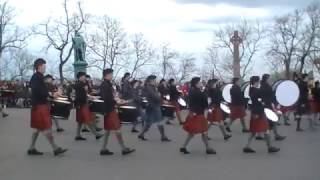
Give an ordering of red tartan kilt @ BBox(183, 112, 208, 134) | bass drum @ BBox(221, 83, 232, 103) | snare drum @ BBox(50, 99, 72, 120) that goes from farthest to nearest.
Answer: bass drum @ BBox(221, 83, 232, 103) < snare drum @ BBox(50, 99, 72, 120) < red tartan kilt @ BBox(183, 112, 208, 134)

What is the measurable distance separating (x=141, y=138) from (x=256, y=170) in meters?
5.91

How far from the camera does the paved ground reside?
946 centimetres

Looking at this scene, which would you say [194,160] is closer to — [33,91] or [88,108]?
[33,91]

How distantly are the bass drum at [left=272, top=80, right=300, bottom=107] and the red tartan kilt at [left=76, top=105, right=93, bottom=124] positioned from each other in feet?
20.2

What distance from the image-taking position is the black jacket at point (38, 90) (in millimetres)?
11367

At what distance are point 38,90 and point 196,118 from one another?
11.5 feet

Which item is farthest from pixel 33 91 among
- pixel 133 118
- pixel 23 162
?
pixel 133 118

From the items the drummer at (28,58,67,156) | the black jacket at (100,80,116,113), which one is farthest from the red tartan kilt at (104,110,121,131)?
the drummer at (28,58,67,156)

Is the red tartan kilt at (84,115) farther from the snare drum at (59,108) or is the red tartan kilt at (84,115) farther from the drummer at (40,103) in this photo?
the drummer at (40,103)

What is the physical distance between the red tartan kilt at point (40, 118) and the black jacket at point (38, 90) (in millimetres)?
128

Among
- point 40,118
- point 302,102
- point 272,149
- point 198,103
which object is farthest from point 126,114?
point 302,102

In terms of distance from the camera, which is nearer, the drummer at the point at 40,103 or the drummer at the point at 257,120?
the drummer at the point at 40,103

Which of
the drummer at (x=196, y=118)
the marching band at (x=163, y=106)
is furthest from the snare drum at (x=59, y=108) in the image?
the drummer at (x=196, y=118)

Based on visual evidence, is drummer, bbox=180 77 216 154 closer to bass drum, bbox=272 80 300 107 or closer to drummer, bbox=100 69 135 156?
drummer, bbox=100 69 135 156
